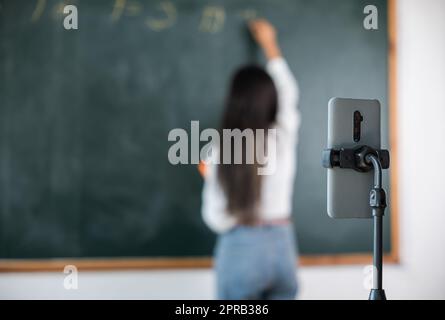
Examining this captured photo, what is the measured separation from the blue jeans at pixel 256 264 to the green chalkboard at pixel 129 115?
2.13ft

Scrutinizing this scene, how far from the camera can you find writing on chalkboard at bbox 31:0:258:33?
2555 mm

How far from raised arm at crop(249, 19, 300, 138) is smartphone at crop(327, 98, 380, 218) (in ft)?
4.58

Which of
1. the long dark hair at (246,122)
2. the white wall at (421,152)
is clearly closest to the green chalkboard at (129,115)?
the white wall at (421,152)

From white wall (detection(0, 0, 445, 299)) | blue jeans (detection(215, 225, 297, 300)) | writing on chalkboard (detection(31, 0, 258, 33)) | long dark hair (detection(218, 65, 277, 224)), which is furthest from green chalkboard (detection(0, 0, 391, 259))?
blue jeans (detection(215, 225, 297, 300))

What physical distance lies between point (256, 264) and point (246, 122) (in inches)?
21.6

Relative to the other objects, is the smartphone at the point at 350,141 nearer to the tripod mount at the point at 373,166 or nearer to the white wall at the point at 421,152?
the tripod mount at the point at 373,166

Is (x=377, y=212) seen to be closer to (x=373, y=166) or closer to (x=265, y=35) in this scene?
(x=373, y=166)

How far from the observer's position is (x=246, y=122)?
219 centimetres

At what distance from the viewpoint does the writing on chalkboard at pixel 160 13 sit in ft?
8.38

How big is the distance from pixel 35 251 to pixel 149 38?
1106 mm
